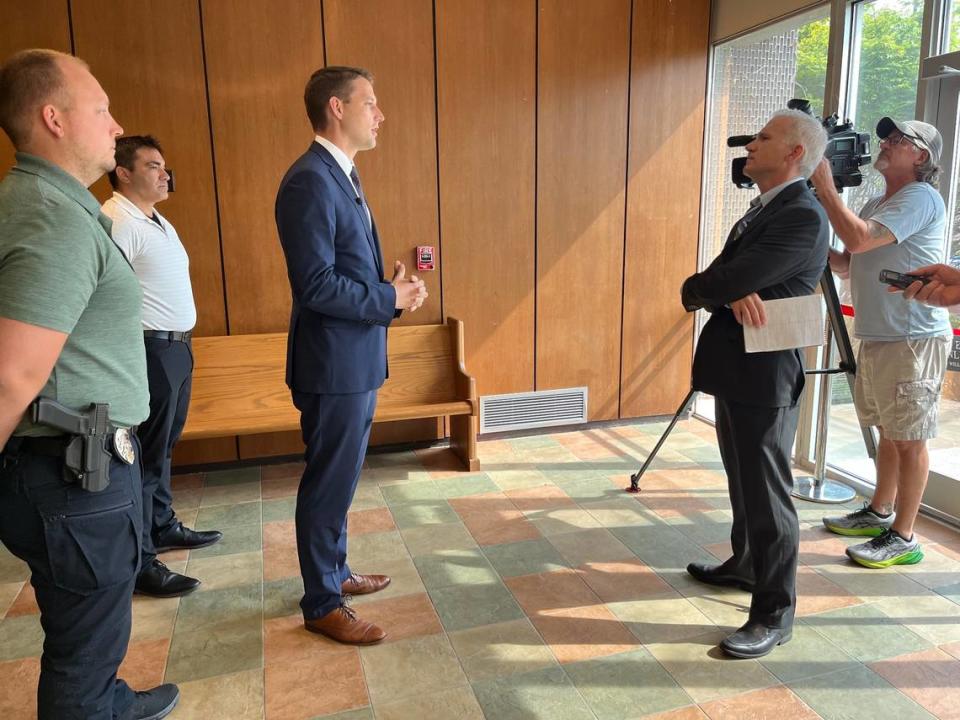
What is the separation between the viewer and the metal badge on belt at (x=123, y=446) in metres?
1.39

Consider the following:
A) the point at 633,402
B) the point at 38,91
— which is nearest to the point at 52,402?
the point at 38,91

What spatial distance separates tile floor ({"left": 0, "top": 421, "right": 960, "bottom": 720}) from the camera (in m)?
2.02

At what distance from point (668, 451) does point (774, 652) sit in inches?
79.3

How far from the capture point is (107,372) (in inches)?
53.9

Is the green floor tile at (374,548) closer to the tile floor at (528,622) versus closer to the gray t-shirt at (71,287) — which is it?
the tile floor at (528,622)

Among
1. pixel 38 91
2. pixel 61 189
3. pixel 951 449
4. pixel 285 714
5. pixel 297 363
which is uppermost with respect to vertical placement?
pixel 38 91

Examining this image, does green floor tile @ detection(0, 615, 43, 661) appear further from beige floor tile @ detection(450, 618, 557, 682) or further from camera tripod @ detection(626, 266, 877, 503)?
camera tripod @ detection(626, 266, 877, 503)

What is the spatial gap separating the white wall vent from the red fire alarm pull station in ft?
3.06

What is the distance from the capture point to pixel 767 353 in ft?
6.93

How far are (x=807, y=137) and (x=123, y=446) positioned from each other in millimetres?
2101

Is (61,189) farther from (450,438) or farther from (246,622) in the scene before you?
(450,438)

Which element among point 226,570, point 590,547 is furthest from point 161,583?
point 590,547

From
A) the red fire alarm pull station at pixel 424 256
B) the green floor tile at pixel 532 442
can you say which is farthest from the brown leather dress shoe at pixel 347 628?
the red fire alarm pull station at pixel 424 256

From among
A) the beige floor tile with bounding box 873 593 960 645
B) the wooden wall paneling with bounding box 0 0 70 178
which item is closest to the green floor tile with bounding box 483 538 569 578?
the beige floor tile with bounding box 873 593 960 645
